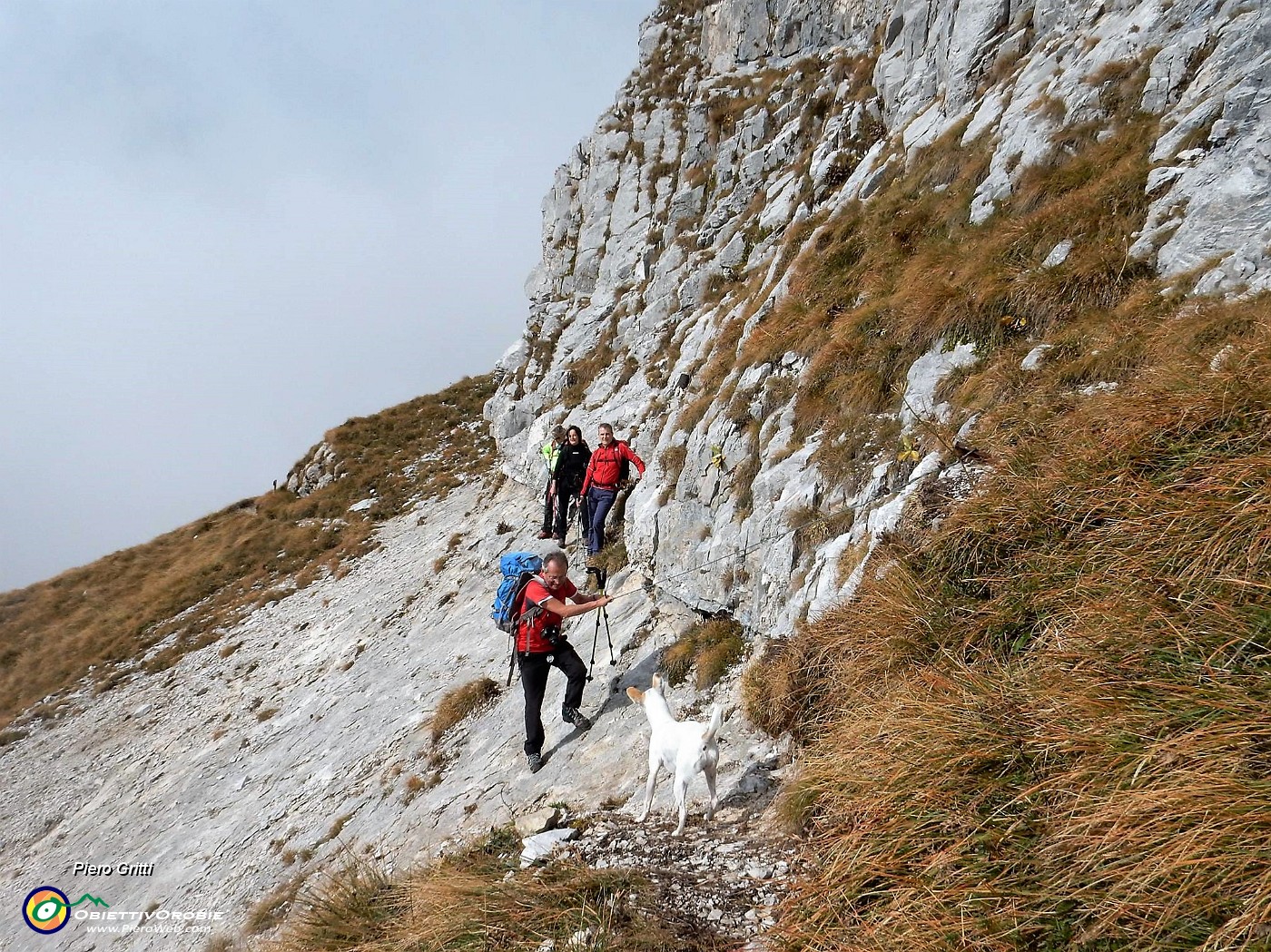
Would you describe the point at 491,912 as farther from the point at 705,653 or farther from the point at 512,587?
the point at 705,653

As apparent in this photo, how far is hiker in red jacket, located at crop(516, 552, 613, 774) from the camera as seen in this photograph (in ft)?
26.2

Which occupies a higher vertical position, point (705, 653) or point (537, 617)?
point (537, 617)

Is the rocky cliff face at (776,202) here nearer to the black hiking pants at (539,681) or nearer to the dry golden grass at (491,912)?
the black hiking pants at (539,681)

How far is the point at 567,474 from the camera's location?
14109 mm

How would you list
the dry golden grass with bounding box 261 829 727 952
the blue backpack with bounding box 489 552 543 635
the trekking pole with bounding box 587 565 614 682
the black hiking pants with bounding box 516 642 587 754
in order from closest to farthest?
the dry golden grass with bounding box 261 829 727 952, the blue backpack with bounding box 489 552 543 635, the black hiking pants with bounding box 516 642 587 754, the trekking pole with bounding box 587 565 614 682

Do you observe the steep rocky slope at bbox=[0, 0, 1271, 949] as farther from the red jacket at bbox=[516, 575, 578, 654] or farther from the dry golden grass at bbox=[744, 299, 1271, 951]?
the red jacket at bbox=[516, 575, 578, 654]

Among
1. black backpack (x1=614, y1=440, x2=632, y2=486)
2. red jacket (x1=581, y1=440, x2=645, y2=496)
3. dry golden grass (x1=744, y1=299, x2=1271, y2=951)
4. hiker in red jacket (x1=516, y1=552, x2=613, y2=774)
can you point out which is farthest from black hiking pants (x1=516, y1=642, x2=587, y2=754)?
black backpack (x1=614, y1=440, x2=632, y2=486)

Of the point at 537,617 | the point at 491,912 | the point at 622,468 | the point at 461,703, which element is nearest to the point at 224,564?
the point at 461,703

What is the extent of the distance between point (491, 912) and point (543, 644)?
3.77 m

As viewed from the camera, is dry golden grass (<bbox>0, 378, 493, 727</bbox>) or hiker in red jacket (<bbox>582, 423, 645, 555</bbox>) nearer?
hiker in red jacket (<bbox>582, 423, 645, 555</bbox>)

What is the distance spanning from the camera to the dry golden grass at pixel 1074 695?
8.87 ft

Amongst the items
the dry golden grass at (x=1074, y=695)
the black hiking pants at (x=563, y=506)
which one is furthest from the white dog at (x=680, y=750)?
the black hiking pants at (x=563, y=506)

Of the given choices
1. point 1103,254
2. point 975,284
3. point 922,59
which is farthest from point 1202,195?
point 922,59

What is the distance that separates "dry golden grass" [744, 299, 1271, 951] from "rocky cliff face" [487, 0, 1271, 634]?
3.37 feet
